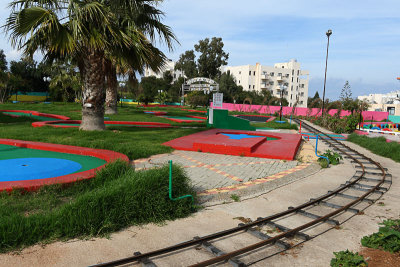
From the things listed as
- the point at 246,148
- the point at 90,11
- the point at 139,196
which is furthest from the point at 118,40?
the point at 139,196

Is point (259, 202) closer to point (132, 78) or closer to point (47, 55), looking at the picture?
point (47, 55)

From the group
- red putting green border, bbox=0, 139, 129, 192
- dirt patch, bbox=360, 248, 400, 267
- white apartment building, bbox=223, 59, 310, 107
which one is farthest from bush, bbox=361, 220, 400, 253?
white apartment building, bbox=223, 59, 310, 107

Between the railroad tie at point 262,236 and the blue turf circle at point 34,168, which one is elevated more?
the blue turf circle at point 34,168

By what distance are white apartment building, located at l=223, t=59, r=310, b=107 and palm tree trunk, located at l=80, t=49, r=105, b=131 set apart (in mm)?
73732

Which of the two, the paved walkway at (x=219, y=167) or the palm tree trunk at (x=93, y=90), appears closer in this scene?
the paved walkway at (x=219, y=167)

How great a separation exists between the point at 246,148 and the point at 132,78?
14166 millimetres

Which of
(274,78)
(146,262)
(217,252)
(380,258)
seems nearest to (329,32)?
(380,258)

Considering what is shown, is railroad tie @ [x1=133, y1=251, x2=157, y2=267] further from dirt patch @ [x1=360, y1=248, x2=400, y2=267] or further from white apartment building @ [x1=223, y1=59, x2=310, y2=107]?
white apartment building @ [x1=223, y1=59, x2=310, y2=107]

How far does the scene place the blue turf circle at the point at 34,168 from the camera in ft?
21.9

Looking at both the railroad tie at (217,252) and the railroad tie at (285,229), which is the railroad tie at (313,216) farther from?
the railroad tie at (217,252)

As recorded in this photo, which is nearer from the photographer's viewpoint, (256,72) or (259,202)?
(259,202)

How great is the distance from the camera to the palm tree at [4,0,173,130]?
10695mm

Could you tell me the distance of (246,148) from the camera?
11680 millimetres

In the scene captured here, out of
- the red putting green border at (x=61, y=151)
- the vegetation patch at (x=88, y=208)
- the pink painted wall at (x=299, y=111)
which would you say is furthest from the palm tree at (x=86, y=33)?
the pink painted wall at (x=299, y=111)
